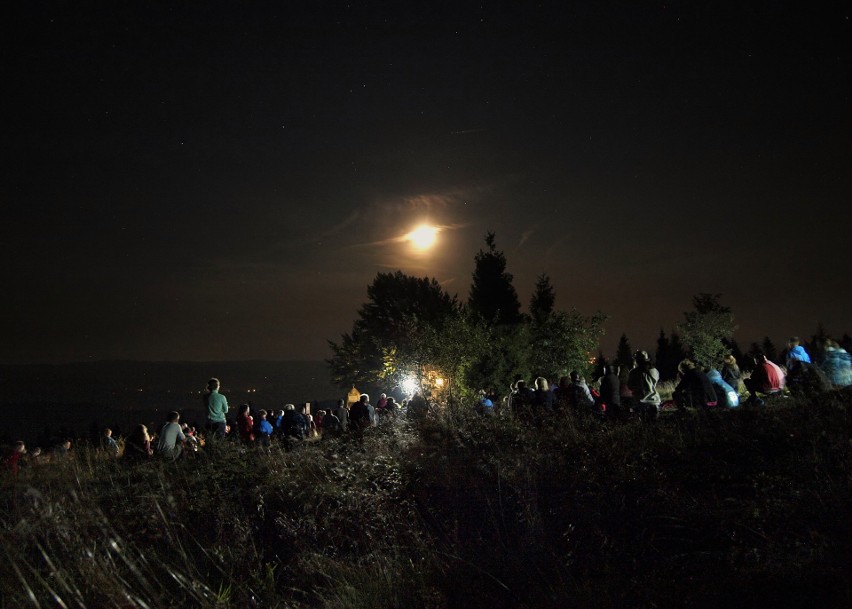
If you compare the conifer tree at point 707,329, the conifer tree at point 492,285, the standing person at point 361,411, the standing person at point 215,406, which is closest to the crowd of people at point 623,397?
the standing person at point 215,406

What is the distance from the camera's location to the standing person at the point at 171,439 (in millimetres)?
9906

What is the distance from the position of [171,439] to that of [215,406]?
6.59ft

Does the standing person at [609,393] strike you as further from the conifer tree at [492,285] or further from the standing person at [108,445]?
the conifer tree at [492,285]

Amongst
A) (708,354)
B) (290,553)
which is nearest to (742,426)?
(290,553)

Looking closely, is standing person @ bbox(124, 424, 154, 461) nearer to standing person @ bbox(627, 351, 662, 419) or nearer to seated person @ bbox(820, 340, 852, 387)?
standing person @ bbox(627, 351, 662, 419)

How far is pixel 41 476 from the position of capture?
9.38 meters

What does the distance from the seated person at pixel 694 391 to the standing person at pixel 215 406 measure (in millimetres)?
9329

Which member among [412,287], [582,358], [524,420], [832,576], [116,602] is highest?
[412,287]

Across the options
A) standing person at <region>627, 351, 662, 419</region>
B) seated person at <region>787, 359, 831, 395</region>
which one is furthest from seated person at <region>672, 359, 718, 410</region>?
seated person at <region>787, 359, 831, 395</region>

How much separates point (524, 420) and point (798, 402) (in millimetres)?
3810

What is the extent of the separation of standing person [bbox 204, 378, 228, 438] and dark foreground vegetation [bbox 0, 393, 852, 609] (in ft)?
11.4

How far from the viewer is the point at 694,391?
32.3 ft

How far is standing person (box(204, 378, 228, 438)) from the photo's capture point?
12.1 meters

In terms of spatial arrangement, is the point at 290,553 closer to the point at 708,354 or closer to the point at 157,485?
the point at 157,485
